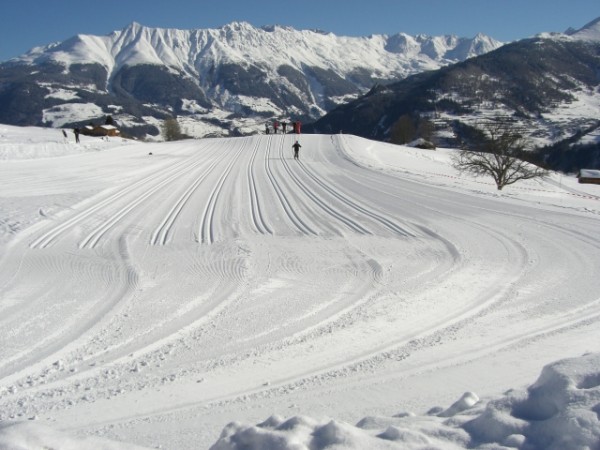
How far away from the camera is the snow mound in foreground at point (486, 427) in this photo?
3055 millimetres

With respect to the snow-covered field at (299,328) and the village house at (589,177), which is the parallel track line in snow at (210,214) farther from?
the village house at (589,177)

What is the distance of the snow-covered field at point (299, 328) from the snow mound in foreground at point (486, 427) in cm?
1

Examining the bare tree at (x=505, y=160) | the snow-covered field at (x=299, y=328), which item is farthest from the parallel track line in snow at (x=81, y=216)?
the bare tree at (x=505, y=160)

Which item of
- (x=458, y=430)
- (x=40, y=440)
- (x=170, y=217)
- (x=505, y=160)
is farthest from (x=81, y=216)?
(x=505, y=160)

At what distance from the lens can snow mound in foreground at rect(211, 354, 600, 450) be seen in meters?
3.05

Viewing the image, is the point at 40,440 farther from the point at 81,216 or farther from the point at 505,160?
the point at 505,160

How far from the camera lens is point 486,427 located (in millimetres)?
3305

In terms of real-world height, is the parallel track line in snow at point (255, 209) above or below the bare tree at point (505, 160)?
below

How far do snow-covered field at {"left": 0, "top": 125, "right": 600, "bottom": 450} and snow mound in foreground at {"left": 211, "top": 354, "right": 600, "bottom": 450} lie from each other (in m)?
0.01

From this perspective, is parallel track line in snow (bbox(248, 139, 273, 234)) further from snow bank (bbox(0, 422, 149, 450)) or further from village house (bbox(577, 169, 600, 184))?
village house (bbox(577, 169, 600, 184))

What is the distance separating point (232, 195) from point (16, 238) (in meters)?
8.36

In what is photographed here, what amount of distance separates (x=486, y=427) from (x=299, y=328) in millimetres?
3324

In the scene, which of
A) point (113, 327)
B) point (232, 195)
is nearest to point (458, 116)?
point (232, 195)

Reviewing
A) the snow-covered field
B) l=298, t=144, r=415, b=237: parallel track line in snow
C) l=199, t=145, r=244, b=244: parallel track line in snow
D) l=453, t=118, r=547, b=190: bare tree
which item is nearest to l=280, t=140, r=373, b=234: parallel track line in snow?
the snow-covered field
